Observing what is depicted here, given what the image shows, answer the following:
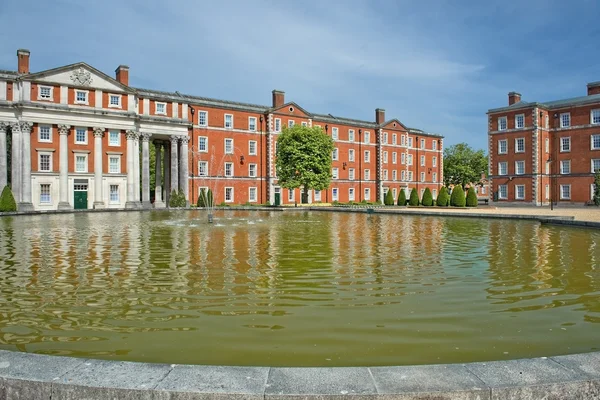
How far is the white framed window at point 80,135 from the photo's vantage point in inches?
1805

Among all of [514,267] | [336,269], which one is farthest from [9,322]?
[514,267]

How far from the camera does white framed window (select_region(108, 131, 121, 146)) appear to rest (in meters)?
47.8

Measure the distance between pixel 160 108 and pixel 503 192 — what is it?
45.8m

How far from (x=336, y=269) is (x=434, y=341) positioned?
4806 mm

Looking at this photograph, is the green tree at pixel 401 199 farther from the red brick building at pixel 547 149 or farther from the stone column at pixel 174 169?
the stone column at pixel 174 169

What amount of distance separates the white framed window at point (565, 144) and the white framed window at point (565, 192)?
15.2 feet

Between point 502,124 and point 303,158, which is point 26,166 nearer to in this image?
point 303,158

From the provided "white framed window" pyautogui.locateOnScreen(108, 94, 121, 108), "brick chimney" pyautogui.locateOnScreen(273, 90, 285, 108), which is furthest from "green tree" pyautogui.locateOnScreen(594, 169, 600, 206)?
"white framed window" pyautogui.locateOnScreen(108, 94, 121, 108)

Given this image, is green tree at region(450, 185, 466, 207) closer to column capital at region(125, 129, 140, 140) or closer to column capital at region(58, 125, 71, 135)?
column capital at region(125, 129, 140, 140)

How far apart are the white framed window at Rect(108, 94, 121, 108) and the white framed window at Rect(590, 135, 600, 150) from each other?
181ft

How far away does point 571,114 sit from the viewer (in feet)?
184

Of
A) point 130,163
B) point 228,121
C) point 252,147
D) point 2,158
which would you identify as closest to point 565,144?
point 252,147

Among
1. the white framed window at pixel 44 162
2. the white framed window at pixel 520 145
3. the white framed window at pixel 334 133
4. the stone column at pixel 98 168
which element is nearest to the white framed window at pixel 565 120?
the white framed window at pixel 520 145

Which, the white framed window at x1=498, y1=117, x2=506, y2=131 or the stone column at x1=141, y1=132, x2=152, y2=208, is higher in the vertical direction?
the white framed window at x1=498, y1=117, x2=506, y2=131
